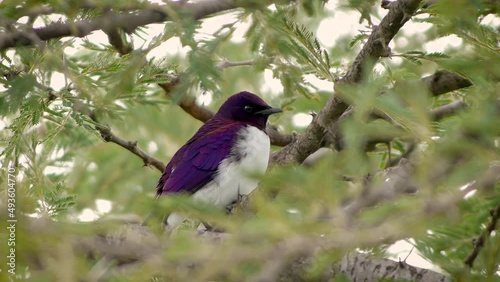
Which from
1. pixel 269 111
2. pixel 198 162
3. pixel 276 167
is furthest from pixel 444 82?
pixel 276 167

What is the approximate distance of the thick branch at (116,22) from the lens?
10.7 feet

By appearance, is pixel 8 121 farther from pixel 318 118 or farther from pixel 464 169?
pixel 464 169

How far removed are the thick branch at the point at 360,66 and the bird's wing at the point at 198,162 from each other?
49.9 inches

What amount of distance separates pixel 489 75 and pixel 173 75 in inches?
92.0

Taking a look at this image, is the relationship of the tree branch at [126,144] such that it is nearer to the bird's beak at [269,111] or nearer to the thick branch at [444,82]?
the bird's beak at [269,111]

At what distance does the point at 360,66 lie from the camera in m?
4.70

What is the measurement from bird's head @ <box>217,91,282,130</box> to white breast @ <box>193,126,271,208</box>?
422mm

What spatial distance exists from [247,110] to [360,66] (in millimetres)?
2927

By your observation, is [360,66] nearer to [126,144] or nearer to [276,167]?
[276,167]

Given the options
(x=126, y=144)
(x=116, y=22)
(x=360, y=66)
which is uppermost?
(x=116, y=22)

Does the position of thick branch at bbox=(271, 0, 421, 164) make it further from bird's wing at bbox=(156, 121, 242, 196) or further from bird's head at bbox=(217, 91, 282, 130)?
bird's head at bbox=(217, 91, 282, 130)

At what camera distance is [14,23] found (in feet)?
11.1

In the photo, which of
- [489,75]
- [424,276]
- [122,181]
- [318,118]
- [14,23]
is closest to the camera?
[14,23]

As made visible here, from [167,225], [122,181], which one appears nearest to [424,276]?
[167,225]
